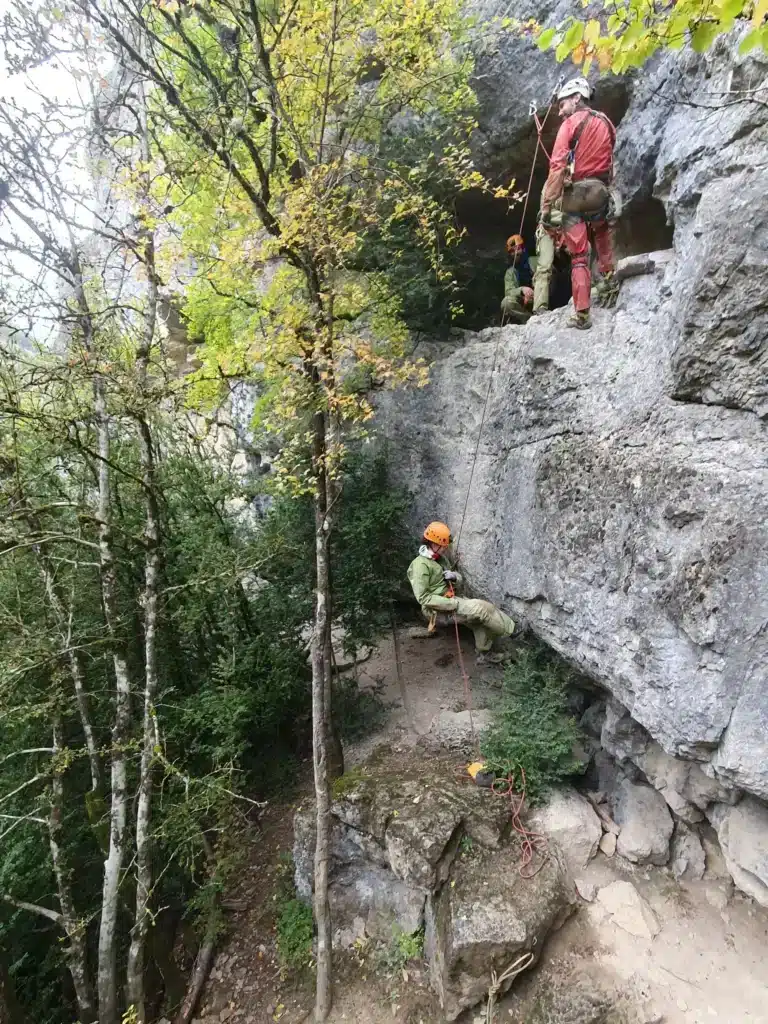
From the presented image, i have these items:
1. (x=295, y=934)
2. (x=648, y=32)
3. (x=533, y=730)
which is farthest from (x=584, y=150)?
(x=295, y=934)

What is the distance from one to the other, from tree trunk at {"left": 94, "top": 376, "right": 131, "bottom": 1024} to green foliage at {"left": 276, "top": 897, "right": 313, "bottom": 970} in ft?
6.66

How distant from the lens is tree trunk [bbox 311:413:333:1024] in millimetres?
6395

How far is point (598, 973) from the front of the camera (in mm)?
5629

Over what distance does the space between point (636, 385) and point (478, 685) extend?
545 centimetres

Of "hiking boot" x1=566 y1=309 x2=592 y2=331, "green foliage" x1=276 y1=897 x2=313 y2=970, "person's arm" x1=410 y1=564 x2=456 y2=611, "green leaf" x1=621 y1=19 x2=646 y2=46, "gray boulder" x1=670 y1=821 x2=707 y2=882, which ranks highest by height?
"green leaf" x1=621 y1=19 x2=646 y2=46

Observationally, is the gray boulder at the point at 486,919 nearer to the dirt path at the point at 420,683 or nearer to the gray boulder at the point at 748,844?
the gray boulder at the point at 748,844

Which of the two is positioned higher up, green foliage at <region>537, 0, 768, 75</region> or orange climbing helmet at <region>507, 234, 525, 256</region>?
orange climbing helmet at <region>507, 234, 525, 256</region>

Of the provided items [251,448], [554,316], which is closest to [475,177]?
[554,316]

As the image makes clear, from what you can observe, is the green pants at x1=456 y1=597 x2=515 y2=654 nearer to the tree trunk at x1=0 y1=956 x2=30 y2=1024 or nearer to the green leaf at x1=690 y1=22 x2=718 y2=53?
the green leaf at x1=690 y1=22 x2=718 y2=53

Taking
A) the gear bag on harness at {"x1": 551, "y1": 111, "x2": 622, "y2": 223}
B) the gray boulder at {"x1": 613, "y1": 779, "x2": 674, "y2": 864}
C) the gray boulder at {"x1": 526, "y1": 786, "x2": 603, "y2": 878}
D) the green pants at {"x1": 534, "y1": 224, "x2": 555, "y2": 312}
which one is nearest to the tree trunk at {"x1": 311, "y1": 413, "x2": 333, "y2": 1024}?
the gray boulder at {"x1": 526, "y1": 786, "x2": 603, "y2": 878}

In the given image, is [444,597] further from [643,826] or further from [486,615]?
[643,826]

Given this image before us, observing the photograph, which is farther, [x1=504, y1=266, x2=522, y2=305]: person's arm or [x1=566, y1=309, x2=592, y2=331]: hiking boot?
[x1=504, y1=266, x2=522, y2=305]: person's arm

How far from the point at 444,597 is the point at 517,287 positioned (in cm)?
508

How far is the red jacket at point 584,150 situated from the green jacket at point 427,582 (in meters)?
4.98
